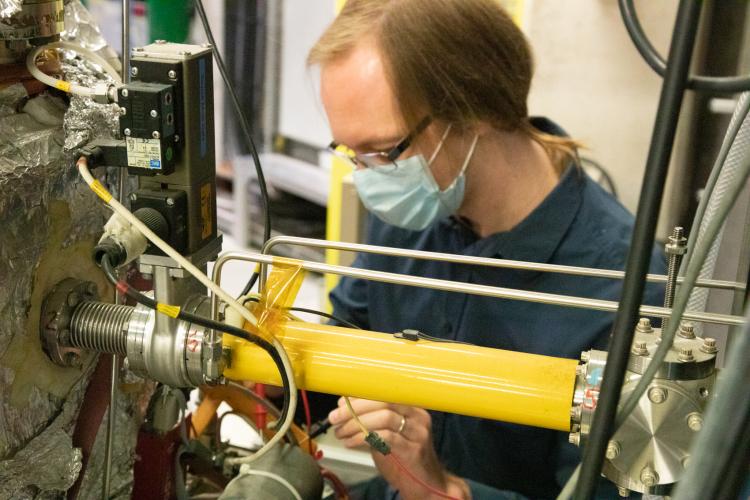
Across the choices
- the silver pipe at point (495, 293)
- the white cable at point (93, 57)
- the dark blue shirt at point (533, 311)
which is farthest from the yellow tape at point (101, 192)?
the dark blue shirt at point (533, 311)

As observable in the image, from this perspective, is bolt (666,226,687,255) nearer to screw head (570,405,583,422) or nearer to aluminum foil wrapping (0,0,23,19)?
screw head (570,405,583,422)

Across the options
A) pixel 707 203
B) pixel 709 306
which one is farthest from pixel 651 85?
pixel 707 203

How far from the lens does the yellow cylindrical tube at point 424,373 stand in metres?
0.67

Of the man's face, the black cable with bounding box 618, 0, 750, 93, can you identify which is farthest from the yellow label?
the man's face

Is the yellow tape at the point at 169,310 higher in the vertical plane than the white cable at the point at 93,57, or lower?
lower

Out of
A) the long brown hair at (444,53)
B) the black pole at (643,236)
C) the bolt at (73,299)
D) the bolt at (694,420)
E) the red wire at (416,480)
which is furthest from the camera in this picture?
the long brown hair at (444,53)

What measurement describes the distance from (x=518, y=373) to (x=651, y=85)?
1524 mm

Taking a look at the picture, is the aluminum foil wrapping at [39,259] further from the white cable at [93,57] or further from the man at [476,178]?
the man at [476,178]

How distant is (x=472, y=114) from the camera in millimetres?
1262

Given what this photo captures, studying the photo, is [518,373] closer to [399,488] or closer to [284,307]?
[284,307]

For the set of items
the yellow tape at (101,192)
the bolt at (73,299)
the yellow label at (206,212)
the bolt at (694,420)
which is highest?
the yellow tape at (101,192)

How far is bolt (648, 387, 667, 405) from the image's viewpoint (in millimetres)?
639

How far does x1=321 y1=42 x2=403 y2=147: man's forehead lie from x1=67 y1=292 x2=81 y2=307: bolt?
1.75ft

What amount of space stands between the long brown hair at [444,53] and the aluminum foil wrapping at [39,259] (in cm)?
48
